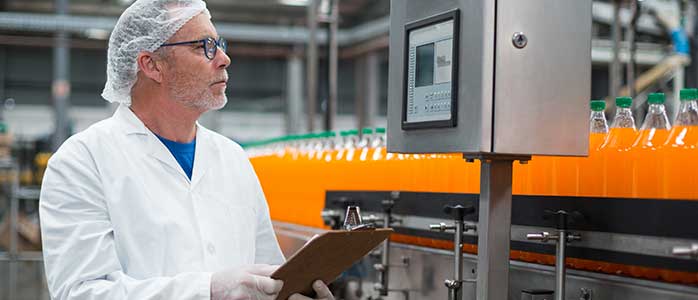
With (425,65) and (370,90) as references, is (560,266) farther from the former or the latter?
(370,90)

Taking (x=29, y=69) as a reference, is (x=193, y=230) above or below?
below

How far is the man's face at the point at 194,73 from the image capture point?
196cm

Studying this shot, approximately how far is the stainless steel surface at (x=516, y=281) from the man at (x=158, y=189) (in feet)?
1.21

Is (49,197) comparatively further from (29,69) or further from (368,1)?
(29,69)

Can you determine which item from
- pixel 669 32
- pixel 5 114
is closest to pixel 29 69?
pixel 5 114

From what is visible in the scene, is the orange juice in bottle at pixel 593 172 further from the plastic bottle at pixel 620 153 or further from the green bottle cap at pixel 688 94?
the green bottle cap at pixel 688 94

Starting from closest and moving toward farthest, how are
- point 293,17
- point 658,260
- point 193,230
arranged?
point 658,260
point 193,230
point 293,17

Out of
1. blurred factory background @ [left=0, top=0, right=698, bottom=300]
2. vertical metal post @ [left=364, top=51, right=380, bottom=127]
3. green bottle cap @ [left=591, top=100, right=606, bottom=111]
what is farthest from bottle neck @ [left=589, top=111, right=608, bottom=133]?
vertical metal post @ [left=364, top=51, right=380, bottom=127]

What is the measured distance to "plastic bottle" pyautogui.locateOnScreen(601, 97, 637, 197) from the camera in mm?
1568

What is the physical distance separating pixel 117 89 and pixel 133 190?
305mm

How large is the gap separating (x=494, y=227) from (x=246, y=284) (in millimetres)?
498

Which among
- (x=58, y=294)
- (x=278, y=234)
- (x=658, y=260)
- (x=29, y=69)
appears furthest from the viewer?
(x=29, y=69)

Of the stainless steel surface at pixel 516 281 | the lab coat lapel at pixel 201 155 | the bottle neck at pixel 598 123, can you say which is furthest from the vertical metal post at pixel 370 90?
the bottle neck at pixel 598 123

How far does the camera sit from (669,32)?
20.1 ft
